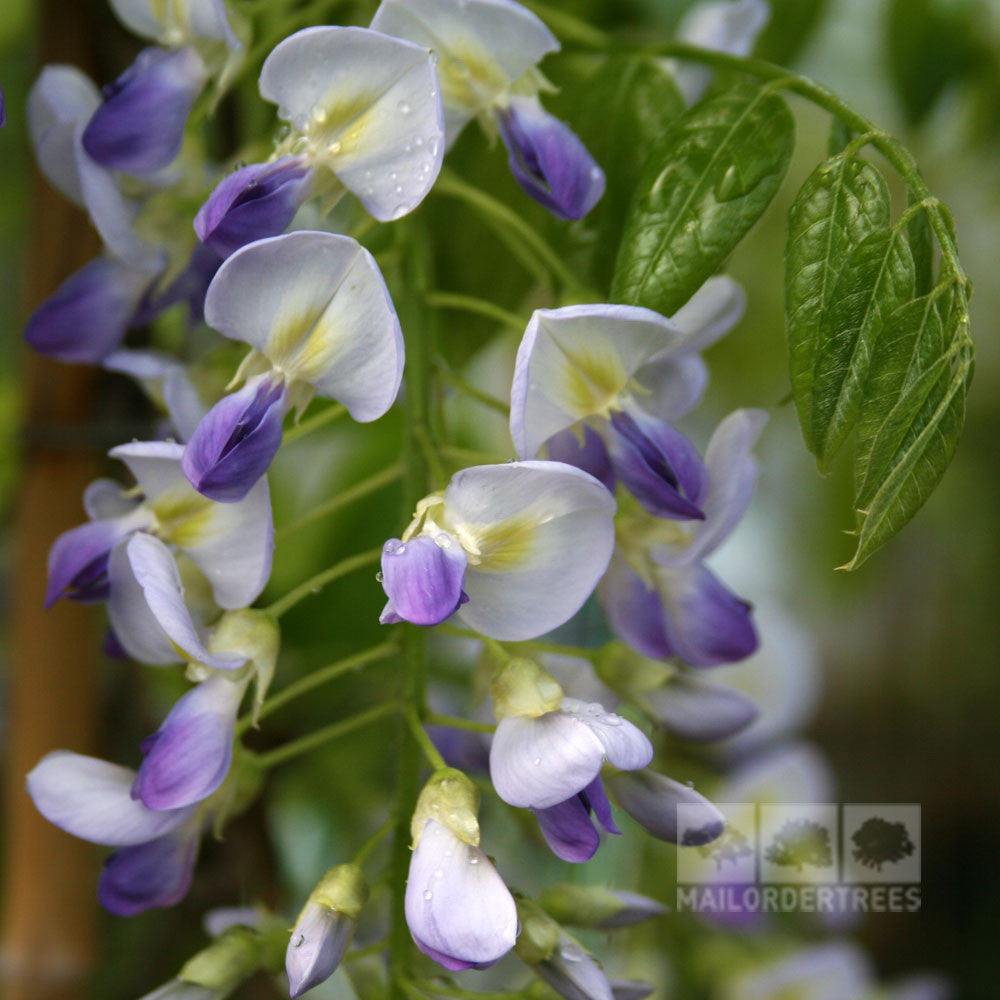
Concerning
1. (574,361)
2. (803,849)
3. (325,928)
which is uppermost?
(574,361)

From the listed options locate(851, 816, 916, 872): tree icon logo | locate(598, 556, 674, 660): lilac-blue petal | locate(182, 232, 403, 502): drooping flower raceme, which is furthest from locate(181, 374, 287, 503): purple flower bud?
locate(851, 816, 916, 872): tree icon logo

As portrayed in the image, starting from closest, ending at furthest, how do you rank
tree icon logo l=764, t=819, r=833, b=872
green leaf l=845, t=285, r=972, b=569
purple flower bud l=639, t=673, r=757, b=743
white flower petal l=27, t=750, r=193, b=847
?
green leaf l=845, t=285, r=972, b=569 → white flower petal l=27, t=750, r=193, b=847 → purple flower bud l=639, t=673, r=757, b=743 → tree icon logo l=764, t=819, r=833, b=872

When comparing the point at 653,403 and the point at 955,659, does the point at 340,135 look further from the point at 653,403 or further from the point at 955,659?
the point at 955,659

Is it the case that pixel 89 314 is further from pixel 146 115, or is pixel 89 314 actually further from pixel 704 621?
pixel 704 621

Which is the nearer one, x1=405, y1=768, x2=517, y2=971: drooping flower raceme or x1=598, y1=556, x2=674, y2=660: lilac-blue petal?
x1=405, y1=768, x2=517, y2=971: drooping flower raceme

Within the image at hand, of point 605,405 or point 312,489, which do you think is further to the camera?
point 312,489

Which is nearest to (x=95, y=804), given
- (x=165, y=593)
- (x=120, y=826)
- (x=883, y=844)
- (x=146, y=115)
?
(x=120, y=826)

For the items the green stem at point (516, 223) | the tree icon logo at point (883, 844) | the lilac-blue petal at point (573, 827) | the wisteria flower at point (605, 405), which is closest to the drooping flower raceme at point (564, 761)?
the lilac-blue petal at point (573, 827)

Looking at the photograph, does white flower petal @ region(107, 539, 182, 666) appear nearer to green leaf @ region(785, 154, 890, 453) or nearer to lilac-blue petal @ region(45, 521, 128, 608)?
lilac-blue petal @ region(45, 521, 128, 608)
